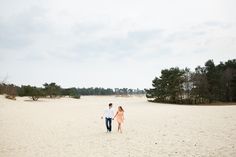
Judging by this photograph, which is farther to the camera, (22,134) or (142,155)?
(22,134)

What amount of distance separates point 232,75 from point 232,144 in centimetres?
6136

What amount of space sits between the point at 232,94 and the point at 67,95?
2648 inches

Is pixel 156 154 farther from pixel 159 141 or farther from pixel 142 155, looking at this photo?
pixel 159 141

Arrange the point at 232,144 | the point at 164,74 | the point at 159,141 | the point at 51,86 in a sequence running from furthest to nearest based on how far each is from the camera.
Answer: the point at 51,86, the point at 164,74, the point at 159,141, the point at 232,144

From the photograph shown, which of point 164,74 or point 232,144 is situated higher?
point 164,74

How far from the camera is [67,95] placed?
11600 centimetres

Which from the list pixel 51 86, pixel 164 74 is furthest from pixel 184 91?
pixel 51 86

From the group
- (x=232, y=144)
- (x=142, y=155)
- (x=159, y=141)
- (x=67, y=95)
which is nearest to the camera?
(x=142, y=155)

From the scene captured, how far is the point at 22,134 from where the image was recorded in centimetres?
1770

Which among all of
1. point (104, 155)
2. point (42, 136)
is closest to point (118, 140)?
point (104, 155)

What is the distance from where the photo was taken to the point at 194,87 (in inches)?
2781

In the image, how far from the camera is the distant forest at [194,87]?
66750mm

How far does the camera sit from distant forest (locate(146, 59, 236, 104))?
6675 cm

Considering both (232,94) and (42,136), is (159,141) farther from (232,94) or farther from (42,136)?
(232,94)
